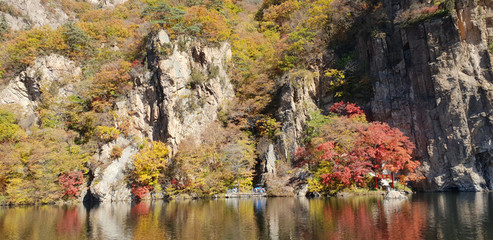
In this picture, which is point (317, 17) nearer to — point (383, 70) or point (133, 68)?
point (383, 70)

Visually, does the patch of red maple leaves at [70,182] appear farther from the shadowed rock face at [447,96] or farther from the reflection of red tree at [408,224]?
the shadowed rock face at [447,96]

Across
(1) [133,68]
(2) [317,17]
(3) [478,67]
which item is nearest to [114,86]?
(1) [133,68]

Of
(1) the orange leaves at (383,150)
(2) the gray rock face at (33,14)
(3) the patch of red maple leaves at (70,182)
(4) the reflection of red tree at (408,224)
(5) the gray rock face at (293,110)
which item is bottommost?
(4) the reflection of red tree at (408,224)

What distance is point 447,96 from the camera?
3138cm

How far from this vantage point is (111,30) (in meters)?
50.4

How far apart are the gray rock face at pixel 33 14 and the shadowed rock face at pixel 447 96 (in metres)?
63.1

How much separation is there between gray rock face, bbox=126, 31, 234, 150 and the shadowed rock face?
18.8 m

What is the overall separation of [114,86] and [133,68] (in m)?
3.21

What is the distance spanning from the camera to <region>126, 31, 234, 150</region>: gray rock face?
38000 millimetres

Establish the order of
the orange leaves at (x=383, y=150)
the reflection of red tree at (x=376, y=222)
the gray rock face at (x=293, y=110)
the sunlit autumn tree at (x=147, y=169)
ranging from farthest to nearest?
the gray rock face at (x=293, y=110)
the sunlit autumn tree at (x=147, y=169)
the orange leaves at (x=383, y=150)
the reflection of red tree at (x=376, y=222)

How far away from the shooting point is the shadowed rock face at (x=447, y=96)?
1179 inches

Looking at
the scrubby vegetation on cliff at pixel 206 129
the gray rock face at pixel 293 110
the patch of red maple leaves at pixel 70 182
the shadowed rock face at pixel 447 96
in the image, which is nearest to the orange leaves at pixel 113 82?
the scrubby vegetation on cliff at pixel 206 129

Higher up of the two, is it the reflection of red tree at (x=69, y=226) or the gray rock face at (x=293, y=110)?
the gray rock face at (x=293, y=110)

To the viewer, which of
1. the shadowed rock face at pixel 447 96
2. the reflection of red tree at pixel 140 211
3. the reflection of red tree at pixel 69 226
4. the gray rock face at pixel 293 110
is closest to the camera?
the reflection of red tree at pixel 69 226
